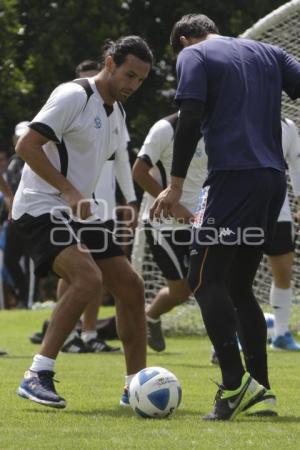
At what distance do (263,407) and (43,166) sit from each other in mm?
1773

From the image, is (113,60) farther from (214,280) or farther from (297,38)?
(297,38)

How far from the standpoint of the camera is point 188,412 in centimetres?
683

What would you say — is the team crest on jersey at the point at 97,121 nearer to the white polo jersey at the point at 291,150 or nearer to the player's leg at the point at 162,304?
the white polo jersey at the point at 291,150

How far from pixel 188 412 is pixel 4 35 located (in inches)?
542

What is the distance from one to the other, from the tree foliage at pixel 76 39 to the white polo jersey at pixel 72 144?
39.6 ft

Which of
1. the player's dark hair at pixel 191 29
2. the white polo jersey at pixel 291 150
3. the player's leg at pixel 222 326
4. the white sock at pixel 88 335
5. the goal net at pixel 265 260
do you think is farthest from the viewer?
the goal net at pixel 265 260

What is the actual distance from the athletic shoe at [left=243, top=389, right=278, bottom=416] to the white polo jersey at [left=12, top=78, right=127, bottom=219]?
5.18 ft

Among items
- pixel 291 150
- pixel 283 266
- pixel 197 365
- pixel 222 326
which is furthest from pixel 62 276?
pixel 283 266

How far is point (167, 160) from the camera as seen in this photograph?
10.4 meters

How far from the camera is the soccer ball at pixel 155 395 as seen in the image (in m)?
6.54

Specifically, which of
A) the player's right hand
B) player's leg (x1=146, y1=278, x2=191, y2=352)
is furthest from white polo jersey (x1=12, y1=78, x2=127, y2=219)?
player's leg (x1=146, y1=278, x2=191, y2=352)

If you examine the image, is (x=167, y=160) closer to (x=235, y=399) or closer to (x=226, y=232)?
(x=226, y=232)

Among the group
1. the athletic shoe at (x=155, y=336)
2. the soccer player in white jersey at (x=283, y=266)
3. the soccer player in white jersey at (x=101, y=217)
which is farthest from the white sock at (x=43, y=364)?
the athletic shoe at (x=155, y=336)

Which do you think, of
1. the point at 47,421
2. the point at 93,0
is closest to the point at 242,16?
the point at 93,0
